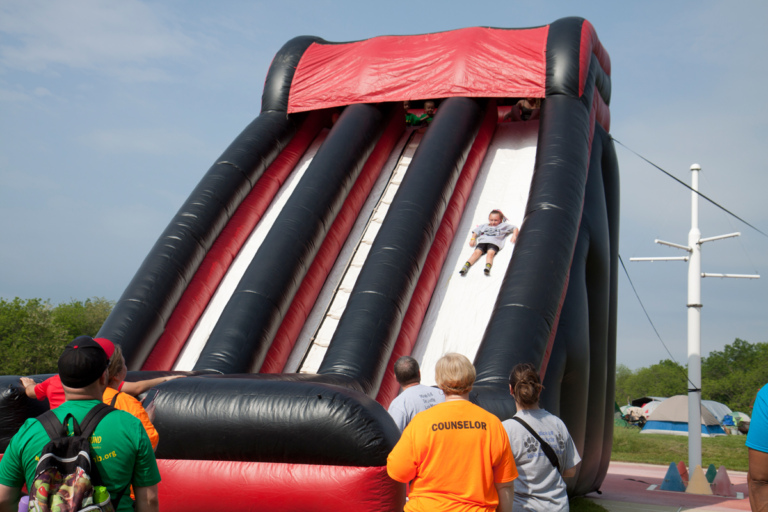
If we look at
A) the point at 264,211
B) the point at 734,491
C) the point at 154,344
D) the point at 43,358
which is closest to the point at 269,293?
the point at 154,344

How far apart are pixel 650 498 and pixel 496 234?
3214mm

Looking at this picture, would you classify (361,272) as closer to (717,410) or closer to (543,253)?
(543,253)

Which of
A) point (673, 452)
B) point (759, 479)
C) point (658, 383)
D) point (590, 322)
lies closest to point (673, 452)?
point (673, 452)

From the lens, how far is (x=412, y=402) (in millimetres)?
3193

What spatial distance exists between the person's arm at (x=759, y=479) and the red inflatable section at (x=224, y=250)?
5291 millimetres

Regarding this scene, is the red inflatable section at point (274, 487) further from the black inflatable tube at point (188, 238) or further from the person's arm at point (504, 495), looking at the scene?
the black inflatable tube at point (188, 238)

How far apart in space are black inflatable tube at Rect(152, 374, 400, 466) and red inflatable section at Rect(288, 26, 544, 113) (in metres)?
4.57

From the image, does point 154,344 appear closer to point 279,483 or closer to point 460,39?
point 279,483

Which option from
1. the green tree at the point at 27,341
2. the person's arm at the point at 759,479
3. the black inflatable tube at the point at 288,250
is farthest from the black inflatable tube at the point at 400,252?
the green tree at the point at 27,341

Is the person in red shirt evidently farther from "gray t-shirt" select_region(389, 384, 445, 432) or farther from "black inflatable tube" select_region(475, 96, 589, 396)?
"black inflatable tube" select_region(475, 96, 589, 396)

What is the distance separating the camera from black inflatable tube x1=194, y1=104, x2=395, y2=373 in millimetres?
5453

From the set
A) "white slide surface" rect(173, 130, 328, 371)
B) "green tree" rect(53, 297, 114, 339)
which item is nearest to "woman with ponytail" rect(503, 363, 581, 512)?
"white slide surface" rect(173, 130, 328, 371)

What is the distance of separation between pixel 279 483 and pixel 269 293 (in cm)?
252

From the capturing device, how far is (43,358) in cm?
2447
